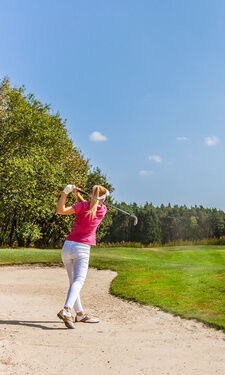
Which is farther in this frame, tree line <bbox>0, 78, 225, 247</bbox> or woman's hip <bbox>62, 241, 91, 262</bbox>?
tree line <bbox>0, 78, 225, 247</bbox>

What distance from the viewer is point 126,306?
28.7 ft

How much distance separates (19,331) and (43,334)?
48 cm

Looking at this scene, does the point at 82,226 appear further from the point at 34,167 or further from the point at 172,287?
the point at 34,167

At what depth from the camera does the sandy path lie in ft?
15.4

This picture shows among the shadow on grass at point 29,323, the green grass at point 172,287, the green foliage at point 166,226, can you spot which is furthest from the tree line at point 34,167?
the green foliage at point 166,226

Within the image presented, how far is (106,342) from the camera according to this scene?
18.9 feet

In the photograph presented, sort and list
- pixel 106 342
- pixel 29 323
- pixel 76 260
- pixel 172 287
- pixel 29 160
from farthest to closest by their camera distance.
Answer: pixel 29 160 < pixel 172 287 < pixel 29 323 < pixel 76 260 < pixel 106 342

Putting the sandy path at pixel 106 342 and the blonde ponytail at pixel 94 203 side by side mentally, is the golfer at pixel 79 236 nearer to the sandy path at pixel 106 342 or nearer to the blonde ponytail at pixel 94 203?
the blonde ponytail at pixel 94 203

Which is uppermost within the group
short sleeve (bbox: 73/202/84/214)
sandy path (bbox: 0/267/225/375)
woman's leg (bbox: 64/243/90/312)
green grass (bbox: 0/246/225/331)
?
short sleeve (bbox: 73/202/84/214)

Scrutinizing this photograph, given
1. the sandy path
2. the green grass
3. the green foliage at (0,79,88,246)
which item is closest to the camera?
the sandy path

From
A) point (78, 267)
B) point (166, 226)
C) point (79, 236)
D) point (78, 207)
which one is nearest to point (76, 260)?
point (78, 267)

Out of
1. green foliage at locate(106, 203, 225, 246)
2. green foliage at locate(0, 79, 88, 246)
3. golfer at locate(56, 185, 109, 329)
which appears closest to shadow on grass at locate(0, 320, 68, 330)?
golfer at locate(56, 185, 109, 329)

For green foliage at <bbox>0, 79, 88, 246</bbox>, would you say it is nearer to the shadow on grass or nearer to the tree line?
the tree line

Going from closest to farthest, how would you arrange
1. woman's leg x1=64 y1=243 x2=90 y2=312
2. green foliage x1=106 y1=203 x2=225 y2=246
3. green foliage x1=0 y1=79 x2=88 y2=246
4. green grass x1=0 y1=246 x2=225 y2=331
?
woman's leg x1=64 y1=243 x2=90 y2=312 < green grass x1=0 y1=246 x2=225 y2=331 < green foliage x1=0 y1=79 x2=88 y2=246 < green foliage x1=106 y1=203 x2=225 y2=246
